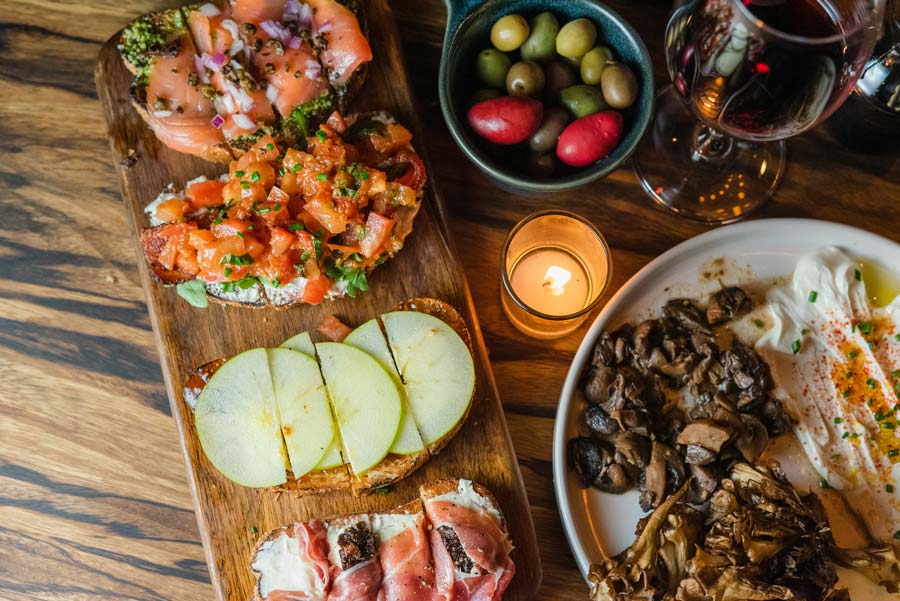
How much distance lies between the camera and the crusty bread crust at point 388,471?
2.71m

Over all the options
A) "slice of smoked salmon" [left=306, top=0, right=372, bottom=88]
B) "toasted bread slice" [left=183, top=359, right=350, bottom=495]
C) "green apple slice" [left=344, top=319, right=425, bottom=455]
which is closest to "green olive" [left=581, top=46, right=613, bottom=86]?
"slice of smoked salmon" [left=306, top=0, right=372, bottom=88]

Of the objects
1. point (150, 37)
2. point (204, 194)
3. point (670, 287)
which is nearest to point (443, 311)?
point (670, 287)

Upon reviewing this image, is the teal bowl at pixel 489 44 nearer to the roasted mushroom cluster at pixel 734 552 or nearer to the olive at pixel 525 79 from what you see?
the olive at pixel 525 79

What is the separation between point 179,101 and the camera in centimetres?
275

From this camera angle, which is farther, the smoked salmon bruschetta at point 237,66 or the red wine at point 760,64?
the smoked salmon bruschetta at point 237,66

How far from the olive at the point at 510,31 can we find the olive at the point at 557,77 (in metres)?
0.14

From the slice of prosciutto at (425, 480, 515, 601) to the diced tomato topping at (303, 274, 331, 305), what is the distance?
830 millimetres

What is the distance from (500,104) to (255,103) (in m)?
0.90

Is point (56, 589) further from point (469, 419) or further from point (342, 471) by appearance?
point (469, 419)

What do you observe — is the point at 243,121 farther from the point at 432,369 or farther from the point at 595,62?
the point at 595,62

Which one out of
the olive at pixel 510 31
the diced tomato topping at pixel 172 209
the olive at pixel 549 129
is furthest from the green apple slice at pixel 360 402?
the olive at pixel 510 31

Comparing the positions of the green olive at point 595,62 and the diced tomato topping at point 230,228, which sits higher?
the green olive at point 595,62

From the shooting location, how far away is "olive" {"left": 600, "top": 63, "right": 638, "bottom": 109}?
2.59 metres

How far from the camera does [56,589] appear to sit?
9.66 ft
